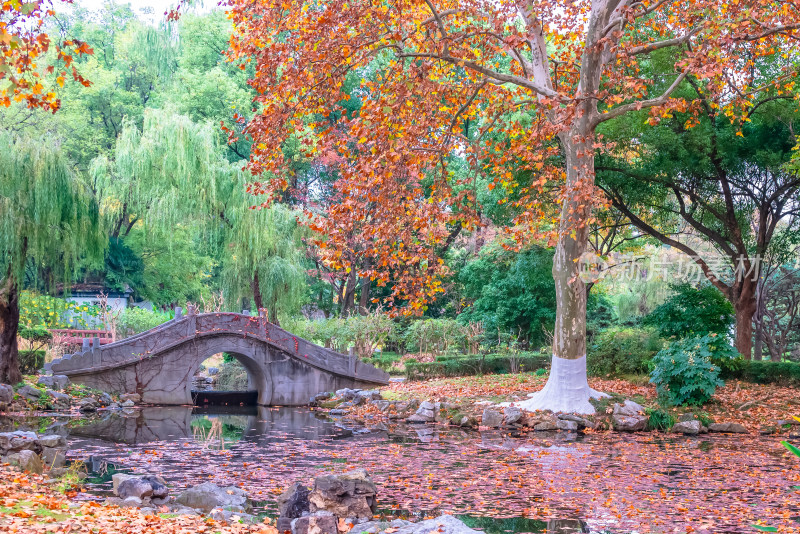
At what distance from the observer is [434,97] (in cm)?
1386

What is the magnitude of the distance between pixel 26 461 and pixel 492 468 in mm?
6054

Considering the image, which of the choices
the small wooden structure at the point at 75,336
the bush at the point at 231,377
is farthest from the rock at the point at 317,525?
the bush at the point at 231,377

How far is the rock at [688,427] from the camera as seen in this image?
13.7m

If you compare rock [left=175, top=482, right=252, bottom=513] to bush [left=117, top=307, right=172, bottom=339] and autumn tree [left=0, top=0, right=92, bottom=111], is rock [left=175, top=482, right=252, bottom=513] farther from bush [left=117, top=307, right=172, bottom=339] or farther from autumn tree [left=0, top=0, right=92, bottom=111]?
bush [left=117, top=307, right=172, bottom=339]

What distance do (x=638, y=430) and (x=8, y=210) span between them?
46.5ft

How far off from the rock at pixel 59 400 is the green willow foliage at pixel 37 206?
2.96m

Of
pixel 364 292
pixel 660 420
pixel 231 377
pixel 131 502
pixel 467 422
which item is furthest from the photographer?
pixel 364 292

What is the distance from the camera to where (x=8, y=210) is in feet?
52.6

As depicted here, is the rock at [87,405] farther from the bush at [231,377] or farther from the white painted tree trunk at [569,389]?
the white painted tree trunk at [569,389]

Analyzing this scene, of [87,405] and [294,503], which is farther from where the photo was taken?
[87,405]

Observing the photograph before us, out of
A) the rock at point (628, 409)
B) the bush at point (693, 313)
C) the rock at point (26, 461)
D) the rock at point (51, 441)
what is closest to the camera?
the rock at point (26, 461)

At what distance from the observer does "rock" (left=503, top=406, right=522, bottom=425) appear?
14.8 meters

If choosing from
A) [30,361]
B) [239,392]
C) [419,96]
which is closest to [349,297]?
[239,392]

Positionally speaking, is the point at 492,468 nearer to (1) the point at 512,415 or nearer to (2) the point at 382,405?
(1) the point at 512,415
